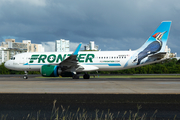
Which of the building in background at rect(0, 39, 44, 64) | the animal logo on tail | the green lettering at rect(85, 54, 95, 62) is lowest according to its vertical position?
the green lettering at rect(85, 54, 95, 62)

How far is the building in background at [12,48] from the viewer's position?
14825cm

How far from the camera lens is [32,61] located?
3288cm

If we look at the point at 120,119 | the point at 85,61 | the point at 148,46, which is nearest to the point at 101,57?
the point at 85,61

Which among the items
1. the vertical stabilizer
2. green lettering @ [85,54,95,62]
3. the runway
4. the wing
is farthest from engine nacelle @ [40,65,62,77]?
the vertical stabilizer

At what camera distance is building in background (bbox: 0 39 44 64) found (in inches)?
5837

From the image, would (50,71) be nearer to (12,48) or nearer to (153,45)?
(153,45)

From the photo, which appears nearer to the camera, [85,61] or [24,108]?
[24,108]

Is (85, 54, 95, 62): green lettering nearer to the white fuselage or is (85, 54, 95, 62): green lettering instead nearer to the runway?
the white fuselage

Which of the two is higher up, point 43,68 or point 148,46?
point 148,46

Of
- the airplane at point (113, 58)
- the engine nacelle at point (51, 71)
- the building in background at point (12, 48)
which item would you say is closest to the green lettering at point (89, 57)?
the airplane at point (113, 58)

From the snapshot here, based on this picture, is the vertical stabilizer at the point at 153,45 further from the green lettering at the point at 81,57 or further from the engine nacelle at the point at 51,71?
the engine nacelle at the point at 51,71

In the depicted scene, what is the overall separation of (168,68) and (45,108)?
177ft

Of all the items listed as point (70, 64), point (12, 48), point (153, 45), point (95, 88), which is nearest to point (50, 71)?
point (70, 64)

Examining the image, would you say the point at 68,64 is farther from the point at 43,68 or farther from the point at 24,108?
the point at 24,108
